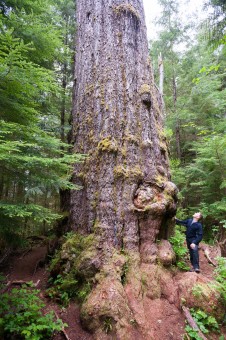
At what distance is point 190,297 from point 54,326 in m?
2.21

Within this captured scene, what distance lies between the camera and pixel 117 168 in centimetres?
437

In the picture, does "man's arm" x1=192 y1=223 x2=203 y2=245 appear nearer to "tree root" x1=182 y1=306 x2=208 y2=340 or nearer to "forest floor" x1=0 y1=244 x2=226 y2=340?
"forest floor" x1=0 y1=244 x2=226 y2=340

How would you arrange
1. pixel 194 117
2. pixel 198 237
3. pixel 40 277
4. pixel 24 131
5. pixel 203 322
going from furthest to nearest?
1. pixel 194 117
2. pixel 198 237
3. pixel 40 277
4. pixel 203 322
5. pixel 24 131

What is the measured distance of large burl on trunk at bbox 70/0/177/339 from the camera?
3489 mm

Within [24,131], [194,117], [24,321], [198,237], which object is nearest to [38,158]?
[24,131]

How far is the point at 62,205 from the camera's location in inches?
212

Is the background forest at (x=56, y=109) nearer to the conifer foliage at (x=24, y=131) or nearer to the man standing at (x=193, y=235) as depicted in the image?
the conifer foliage at (x=24, y=131)

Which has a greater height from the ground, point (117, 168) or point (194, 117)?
point (194, 117)

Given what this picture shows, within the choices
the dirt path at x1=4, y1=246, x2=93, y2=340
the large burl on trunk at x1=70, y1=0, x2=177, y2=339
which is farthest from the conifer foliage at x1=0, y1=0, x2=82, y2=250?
the dirt path at x1=4, y1=246, x2=93, y2=340

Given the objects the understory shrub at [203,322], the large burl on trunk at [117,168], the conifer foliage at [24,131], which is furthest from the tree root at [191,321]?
the conifer foliage at [24,131]

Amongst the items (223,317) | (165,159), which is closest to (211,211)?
(165,159)

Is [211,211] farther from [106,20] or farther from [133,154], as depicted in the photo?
[106,20]

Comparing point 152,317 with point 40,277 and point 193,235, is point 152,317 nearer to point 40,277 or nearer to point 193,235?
point 40,277

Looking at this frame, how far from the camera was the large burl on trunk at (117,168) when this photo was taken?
349 cm
